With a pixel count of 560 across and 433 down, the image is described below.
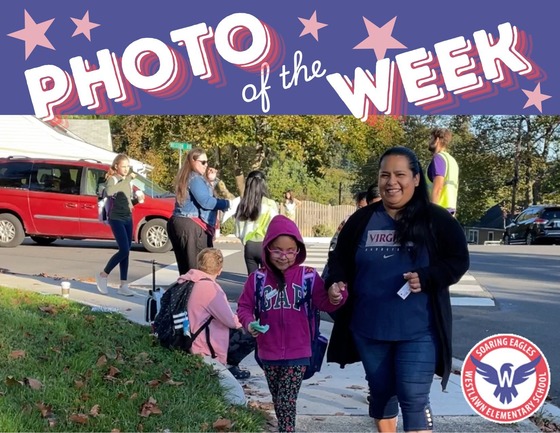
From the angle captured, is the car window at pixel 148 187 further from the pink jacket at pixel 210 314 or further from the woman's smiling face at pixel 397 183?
the woman's smiling face at pixel 397 183

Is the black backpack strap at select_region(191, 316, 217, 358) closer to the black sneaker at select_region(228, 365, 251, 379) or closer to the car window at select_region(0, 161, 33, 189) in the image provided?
the black sneaker at select_region(228, 365, 251, 379)

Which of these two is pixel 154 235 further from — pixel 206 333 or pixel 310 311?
pixel 310 311

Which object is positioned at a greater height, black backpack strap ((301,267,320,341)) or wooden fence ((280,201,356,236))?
wooden fence ((280,201,356,236))

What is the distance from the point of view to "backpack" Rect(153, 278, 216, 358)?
545cm

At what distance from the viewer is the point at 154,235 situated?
16.2m

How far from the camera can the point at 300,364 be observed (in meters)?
4.04

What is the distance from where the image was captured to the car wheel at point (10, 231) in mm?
16438

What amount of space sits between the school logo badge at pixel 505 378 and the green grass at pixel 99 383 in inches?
55.0

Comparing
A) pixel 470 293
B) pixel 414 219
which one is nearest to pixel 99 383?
pixel 414 219

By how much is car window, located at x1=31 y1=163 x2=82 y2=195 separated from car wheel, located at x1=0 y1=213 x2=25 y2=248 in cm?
88

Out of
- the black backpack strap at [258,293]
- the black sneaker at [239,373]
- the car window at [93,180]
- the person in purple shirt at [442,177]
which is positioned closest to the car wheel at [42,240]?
the car window at [93,180]

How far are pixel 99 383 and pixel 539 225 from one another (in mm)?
23180

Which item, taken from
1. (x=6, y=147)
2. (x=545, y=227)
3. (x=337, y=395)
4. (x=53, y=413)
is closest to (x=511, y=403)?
(x=337, y=395)

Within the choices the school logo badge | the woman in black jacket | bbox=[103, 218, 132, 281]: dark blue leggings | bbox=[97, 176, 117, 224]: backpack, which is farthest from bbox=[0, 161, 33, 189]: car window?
the woman in black jacket
